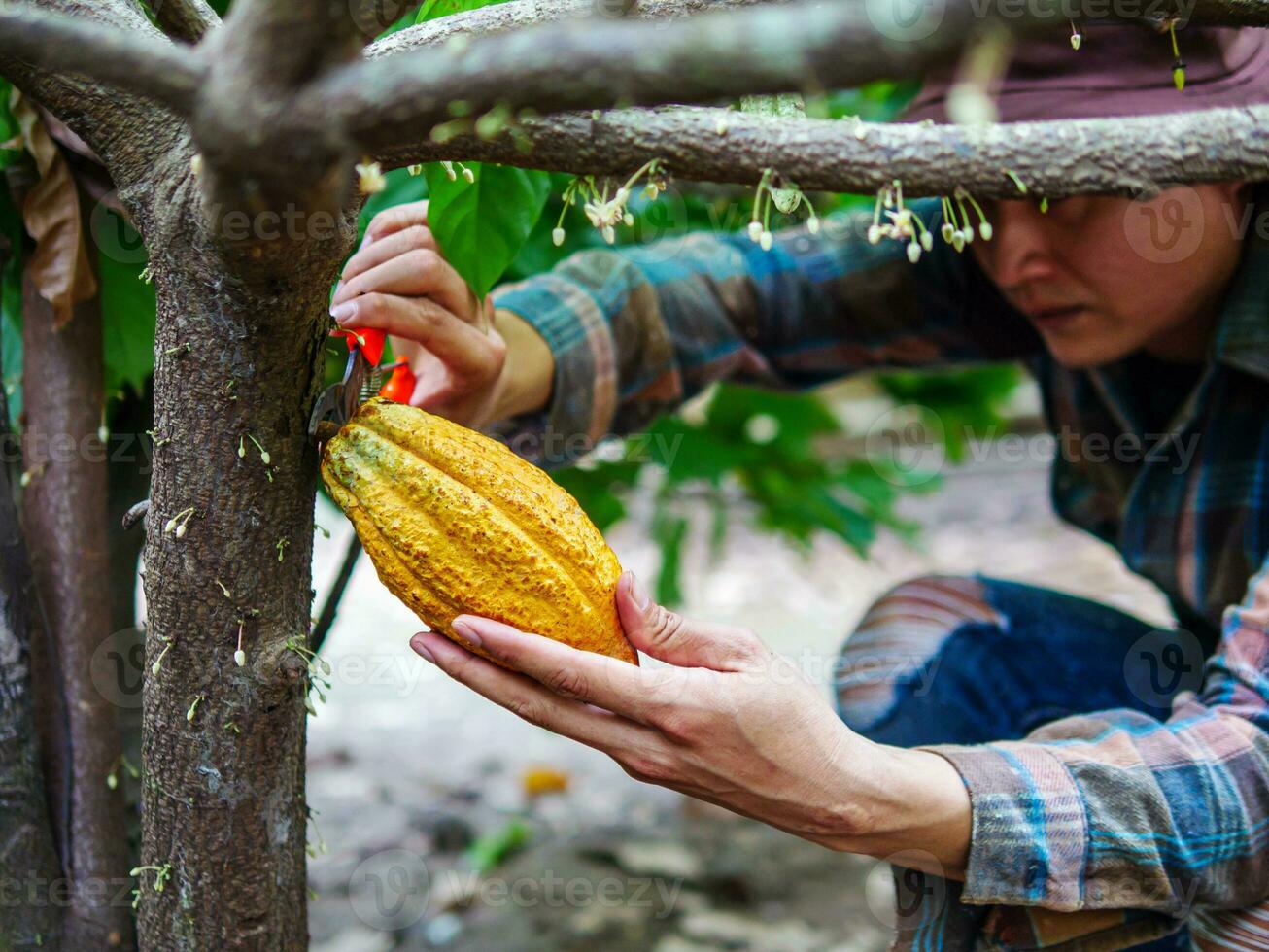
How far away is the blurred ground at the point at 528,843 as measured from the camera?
2.03 metres

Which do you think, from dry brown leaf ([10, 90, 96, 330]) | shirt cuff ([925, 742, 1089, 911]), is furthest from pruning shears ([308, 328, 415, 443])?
shirt cuff ([925, 742, 1089, 911])

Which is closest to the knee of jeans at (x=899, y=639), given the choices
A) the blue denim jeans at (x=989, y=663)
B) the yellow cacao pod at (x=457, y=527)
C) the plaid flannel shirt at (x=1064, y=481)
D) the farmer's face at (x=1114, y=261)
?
the blue denim jeans at (x=989, y=663)

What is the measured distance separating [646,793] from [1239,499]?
5.09ft

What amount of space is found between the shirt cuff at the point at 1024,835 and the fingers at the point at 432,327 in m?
0.73

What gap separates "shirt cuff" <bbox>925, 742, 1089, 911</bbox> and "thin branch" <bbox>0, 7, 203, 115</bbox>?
3.17 feet

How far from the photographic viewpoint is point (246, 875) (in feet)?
3.28

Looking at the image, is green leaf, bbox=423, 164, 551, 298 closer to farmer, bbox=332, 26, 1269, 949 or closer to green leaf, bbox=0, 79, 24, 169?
farmer, bbox=332, 26, 1269, 949

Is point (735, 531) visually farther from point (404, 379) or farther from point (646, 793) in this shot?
point (404, 379)

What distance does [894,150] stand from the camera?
786 millimetres

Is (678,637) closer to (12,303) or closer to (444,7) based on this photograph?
(444,7)

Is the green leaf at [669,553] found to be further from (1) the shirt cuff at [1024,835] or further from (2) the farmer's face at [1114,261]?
(1) the shirt cuff at [1024,835]

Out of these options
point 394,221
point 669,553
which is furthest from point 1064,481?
point 394,221

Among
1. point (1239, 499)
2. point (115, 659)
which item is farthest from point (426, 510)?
point (1239, 499)

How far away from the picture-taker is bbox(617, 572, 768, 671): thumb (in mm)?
988
